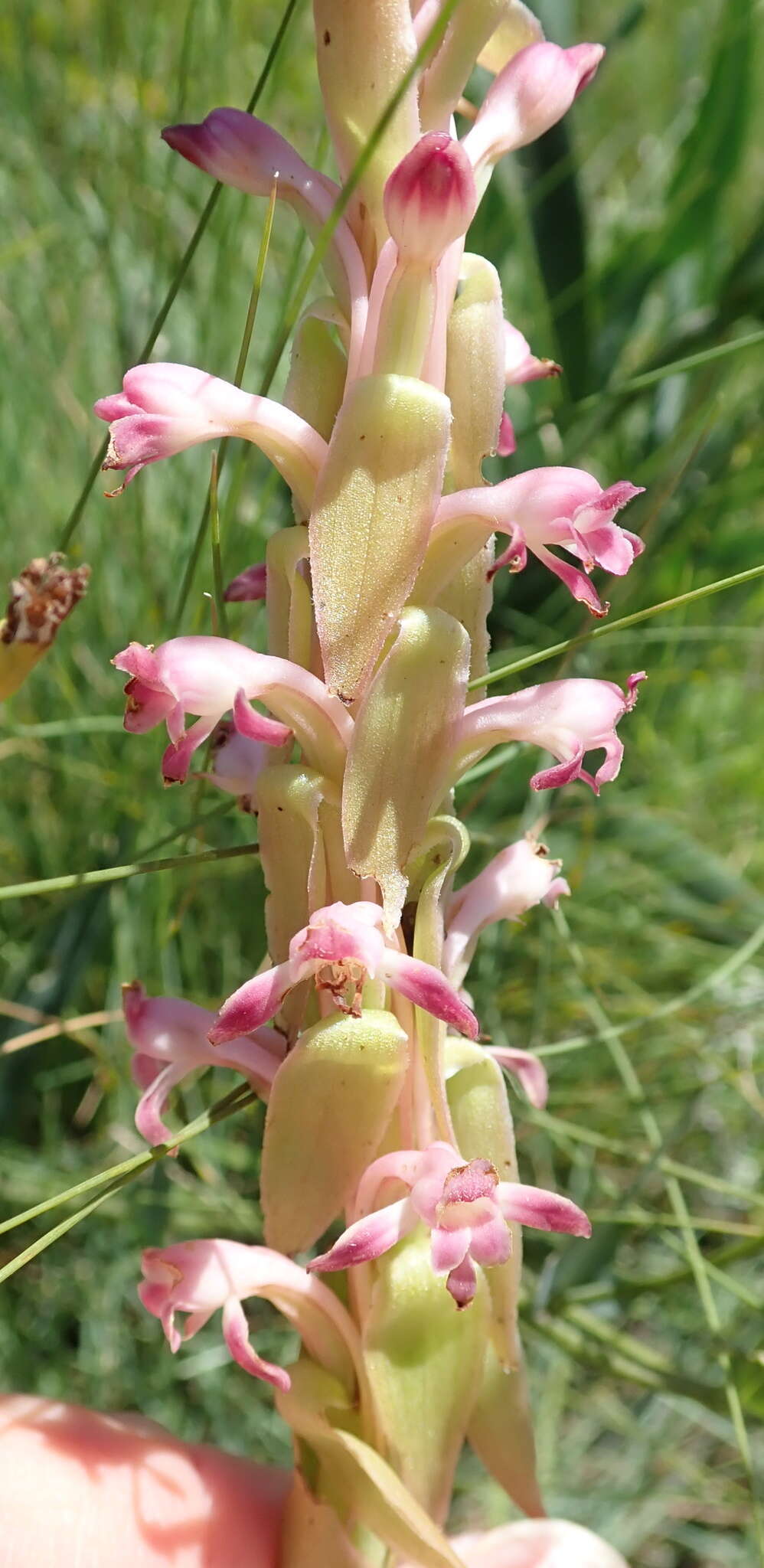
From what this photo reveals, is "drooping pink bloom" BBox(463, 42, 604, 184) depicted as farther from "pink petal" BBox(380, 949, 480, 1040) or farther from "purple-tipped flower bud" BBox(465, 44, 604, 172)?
"pink petal" BBox(380, 949, 480, 1040)

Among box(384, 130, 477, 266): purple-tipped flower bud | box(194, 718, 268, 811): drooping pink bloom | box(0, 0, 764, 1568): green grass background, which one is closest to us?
box(384, 130, 477, 266): purple-tipped flower bud

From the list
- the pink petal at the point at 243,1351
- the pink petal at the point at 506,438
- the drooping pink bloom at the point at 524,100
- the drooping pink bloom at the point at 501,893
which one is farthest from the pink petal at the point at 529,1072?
the drooping pink bloom at the point at 524,100

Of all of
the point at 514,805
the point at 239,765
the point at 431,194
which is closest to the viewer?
the point at 431,194

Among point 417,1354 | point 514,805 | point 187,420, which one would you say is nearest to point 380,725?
point 187,420

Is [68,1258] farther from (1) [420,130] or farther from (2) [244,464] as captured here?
(1) [420,130]

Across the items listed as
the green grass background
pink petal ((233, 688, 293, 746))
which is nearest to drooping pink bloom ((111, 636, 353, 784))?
pink petal ((233, 688, 293, 746))

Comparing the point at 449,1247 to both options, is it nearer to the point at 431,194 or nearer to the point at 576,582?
the point at 576,582

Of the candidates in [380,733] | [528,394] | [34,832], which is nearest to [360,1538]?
[380,733]

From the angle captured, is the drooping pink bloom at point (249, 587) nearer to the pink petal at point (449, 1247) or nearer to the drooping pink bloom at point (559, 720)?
the drooping pink bloom at point (559, 720)
